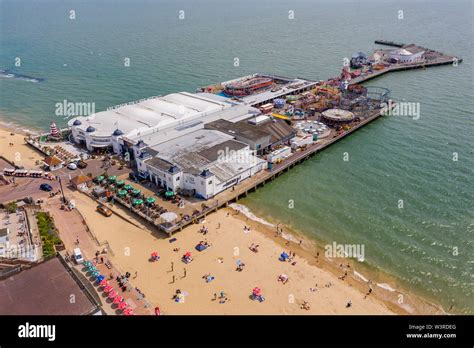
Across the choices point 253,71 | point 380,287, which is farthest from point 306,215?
point 253,71

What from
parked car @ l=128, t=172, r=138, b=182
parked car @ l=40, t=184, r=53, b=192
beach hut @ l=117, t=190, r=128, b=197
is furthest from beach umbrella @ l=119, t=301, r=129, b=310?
parked car @ l=40, t=184, r=53, b=192

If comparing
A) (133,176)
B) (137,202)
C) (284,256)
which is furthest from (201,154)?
(284,256)

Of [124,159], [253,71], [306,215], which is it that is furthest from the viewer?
[253,71]

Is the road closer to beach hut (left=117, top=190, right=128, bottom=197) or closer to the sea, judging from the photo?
beach hut (left=117, top=190, right=128, bottom=197)

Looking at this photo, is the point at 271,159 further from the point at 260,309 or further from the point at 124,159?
the point at 260,309

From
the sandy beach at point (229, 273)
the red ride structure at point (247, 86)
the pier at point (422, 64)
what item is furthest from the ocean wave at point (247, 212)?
the pier at point (422, 64)

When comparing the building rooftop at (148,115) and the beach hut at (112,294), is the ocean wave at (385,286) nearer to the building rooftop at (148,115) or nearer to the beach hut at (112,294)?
the beach hut at (112,294)
